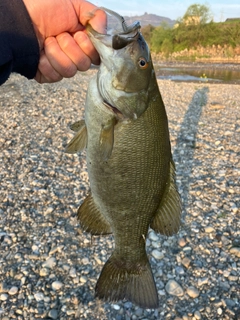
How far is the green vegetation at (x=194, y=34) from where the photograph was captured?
53.2 m

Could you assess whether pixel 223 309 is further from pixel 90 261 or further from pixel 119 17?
pixel 119 17

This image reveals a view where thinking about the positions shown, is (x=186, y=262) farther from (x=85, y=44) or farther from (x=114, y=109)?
(x=85, y=44)

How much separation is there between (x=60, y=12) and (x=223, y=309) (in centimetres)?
367

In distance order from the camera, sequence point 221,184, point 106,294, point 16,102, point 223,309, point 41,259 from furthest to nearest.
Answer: point 16,102, point 221,184, point 41,259, point 223,309, point 106,294

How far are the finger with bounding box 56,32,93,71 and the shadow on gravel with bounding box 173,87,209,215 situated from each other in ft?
13.7

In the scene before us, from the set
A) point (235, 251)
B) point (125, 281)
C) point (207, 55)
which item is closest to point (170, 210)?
point (125, 281)

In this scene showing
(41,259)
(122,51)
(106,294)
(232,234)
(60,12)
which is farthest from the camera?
(232,234)

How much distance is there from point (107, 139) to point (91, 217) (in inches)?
30.3

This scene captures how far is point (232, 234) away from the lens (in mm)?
5598

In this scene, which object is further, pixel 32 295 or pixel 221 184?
pixel 221 184

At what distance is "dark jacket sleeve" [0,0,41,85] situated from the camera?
7.67 ft

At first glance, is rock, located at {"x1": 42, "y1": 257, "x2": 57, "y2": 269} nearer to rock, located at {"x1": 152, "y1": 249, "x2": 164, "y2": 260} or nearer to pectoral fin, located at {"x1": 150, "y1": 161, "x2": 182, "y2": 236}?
rock, located at {"x1": 152, "y1": 249, "x2": 164, "y2": 260}

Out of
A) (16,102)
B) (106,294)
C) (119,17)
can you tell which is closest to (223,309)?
(106,294)

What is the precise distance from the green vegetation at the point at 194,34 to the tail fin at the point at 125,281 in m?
53.6
